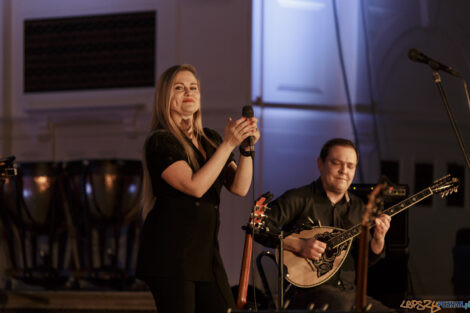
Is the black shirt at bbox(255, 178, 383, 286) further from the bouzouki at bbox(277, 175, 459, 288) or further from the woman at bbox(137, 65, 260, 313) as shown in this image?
the woman at bbox(137, 65, 260, 313)

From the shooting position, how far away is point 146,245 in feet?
7.32

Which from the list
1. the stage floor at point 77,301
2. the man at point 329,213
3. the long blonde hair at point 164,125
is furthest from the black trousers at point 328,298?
the stage floor at point 77,301

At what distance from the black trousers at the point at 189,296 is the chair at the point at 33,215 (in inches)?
95.0

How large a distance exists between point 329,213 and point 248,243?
2.80 feet

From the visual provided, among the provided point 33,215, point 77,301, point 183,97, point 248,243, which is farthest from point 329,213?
point 33,215

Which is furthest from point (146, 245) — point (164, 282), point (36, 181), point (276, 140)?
point (276, 140)

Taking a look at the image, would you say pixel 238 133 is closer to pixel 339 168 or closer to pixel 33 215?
pixel 339 168

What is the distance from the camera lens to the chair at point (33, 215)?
441 cm

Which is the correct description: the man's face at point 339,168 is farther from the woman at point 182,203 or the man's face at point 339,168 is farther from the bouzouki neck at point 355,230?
the woman at point 182,203

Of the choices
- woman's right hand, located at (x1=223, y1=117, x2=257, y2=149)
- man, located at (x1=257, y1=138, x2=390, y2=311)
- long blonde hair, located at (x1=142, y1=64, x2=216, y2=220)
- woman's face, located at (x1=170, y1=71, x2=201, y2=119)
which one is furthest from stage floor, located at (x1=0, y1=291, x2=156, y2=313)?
woman's right hand, located at (x1=223, y1=117, x2=257, y2=149)

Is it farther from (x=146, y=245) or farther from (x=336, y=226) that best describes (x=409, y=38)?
(x=146, y=245)

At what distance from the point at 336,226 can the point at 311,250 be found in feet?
0.66

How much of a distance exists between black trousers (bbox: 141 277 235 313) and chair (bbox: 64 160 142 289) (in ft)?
7.38

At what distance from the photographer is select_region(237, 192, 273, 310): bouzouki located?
2178 millimetres
